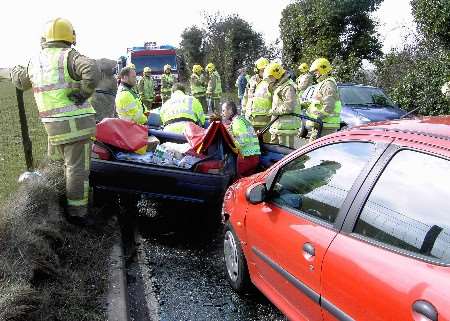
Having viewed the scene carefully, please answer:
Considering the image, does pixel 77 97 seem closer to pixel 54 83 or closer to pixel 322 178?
pixel 54 83

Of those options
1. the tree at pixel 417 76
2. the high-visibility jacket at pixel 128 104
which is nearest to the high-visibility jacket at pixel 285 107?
the high-visibility jacket at pixel 128 104

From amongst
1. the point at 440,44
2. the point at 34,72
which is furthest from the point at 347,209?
the point at 440,44

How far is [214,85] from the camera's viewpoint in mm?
18625

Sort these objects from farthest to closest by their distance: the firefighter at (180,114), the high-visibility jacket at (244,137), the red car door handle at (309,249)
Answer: the firefighter at (180,114)
the high-visibility jacket at (244,137)
the red car door handle at (309,249)

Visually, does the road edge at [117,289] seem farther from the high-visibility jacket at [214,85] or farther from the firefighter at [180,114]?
the high-visibility jacket at [214,85]

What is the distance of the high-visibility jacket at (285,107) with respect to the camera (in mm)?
7492

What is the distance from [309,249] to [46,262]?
7.29ft

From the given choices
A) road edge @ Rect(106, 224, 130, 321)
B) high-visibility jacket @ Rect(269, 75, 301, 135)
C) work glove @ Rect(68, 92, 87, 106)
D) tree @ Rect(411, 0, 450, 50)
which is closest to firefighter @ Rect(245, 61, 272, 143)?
high-visibility jacket @ Rect(269, 75, 301, 135)

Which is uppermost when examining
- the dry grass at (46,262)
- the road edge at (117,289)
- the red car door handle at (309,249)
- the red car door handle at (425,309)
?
the red car door handle at (425,309)

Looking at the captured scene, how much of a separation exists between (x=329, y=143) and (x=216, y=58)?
3029 centimetres

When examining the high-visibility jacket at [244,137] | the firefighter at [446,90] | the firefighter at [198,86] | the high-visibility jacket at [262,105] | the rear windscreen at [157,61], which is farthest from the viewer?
the rear windscreen at [157,61]

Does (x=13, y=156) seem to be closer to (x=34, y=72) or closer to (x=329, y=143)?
(x=34, y=72)

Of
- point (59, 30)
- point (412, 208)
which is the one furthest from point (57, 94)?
point (412, 208)

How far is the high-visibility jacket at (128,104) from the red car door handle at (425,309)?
18.0ft
